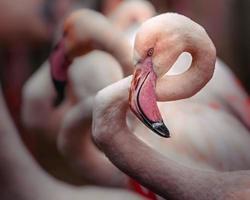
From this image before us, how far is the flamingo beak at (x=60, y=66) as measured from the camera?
3.48 ft

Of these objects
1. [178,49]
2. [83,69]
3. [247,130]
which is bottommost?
[247,130]

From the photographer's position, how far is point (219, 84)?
1.08 meters

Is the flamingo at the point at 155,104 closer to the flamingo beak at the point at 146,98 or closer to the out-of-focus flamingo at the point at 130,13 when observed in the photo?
the flamingo beak at the point at 146,98

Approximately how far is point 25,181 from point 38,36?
0.85ft

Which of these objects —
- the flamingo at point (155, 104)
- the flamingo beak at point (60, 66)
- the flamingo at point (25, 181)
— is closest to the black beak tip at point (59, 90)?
the flamingo beak at point (60, 66)

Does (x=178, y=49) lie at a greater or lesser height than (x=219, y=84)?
greater

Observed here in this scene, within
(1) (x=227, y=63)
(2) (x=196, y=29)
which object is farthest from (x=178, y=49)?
(1) (x=227, y=63)

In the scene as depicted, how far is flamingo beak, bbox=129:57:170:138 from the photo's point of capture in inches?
31.9

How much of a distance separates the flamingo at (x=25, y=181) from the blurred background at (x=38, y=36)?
0.07 feet

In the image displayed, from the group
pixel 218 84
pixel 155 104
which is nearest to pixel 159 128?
pixel 155 104

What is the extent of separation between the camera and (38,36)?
1.07m

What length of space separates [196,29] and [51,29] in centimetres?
32

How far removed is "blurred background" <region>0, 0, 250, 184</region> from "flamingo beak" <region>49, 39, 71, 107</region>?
0.02 metres

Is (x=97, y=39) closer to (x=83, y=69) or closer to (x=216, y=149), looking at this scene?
(x=83, y=69)
